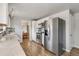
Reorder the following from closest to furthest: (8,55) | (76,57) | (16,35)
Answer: (8,55) < (76,57) < (16,35)

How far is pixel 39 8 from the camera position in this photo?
160cm

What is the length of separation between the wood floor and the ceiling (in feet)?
1.31

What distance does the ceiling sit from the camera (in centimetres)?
157

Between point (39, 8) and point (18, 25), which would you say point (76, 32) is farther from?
point (18, 25)

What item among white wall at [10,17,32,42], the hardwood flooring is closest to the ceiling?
white wall at [10,17,32,42]

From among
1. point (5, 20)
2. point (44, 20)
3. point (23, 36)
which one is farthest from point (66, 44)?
point (5, 20)

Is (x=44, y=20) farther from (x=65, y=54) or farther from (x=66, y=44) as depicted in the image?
(x=65, y=54)

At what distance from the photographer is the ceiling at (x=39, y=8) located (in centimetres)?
157

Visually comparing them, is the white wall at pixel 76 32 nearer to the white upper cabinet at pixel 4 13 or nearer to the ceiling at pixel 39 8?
the ceiling at pixel 39 8

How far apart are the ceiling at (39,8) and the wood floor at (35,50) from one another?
40 centimetres

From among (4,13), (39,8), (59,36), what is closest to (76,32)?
(59,36)

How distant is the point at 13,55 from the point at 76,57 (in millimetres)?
879

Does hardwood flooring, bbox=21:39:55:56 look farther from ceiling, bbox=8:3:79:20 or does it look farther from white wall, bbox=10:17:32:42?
ceiling, bbox=8:3:79:20

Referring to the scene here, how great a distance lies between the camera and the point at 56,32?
1.70 meters
